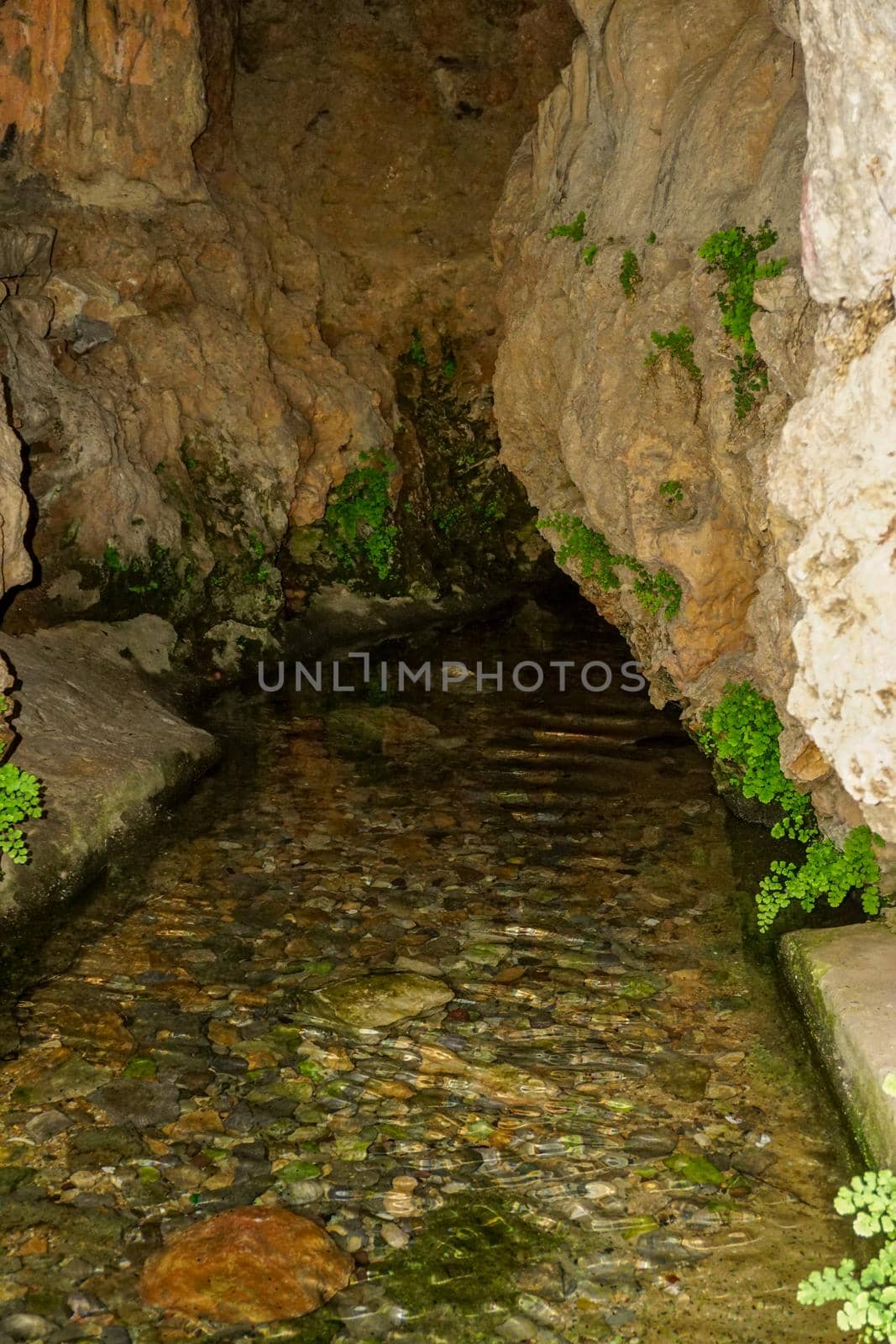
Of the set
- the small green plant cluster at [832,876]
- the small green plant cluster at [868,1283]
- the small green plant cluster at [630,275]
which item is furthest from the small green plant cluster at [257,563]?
the small green plant cluster at [868,1283]

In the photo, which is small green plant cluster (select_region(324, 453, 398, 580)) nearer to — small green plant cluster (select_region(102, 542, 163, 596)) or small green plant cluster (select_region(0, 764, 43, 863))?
small green plant cluster (select_region(102, 542, 163, 596))

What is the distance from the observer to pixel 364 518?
16.4m

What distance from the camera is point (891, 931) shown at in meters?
6.07

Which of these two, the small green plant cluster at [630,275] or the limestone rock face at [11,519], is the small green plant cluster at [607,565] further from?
the limestone rock face at [11,519]

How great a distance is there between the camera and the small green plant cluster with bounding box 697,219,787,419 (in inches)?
271

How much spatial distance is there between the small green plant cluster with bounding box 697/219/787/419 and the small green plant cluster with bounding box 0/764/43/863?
16.8 feet

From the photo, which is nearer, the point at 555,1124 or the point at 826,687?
the point at 826,687

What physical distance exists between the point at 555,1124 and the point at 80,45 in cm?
1169

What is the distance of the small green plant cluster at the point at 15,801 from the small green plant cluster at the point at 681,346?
5.21 meters

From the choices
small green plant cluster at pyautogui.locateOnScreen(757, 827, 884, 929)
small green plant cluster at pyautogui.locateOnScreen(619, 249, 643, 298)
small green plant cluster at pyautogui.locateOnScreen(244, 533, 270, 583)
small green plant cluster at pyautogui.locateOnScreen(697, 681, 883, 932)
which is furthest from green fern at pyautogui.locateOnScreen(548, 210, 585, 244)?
small green plant cluster at pyautogui.locateOnScreen(757, 827, 884, 929)

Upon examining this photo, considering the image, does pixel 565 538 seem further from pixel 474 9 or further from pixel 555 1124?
pixel 474 9

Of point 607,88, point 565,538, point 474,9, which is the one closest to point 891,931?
point 565,538

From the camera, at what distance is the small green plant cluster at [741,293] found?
688 cm

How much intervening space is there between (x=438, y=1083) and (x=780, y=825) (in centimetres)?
297
